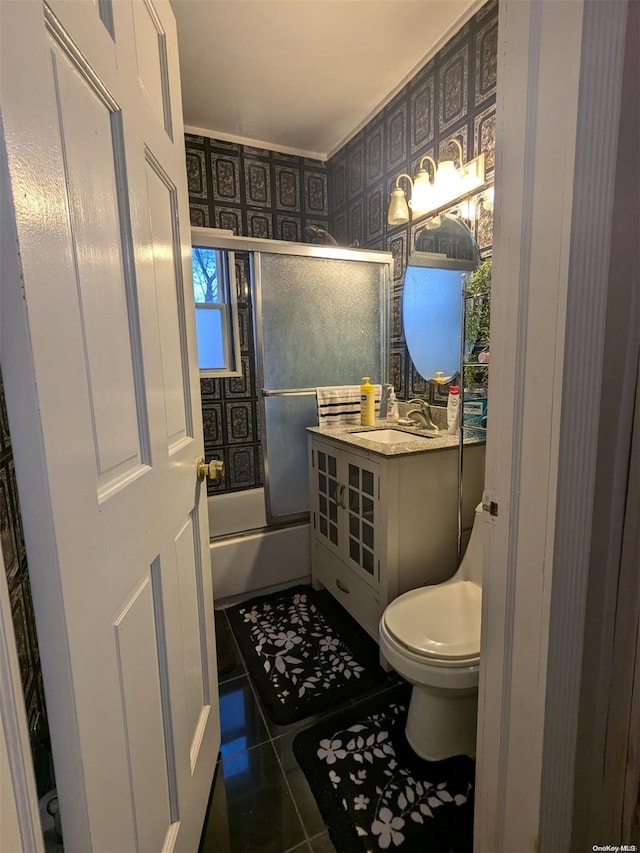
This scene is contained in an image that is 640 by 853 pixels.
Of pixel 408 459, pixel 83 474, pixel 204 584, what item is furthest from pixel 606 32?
pixel 204 584

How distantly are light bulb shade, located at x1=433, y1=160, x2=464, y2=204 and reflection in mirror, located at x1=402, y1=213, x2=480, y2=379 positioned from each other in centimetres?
9

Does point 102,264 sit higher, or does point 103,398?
point 102,264

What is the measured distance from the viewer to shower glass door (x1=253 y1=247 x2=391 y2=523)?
2.20m

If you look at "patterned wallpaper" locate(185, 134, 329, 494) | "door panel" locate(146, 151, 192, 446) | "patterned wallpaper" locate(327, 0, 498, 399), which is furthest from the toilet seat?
"patterned wallpaper" locate(185, 134, 329, 494)

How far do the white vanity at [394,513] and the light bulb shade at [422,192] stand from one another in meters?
1.14

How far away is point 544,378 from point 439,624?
946 mm

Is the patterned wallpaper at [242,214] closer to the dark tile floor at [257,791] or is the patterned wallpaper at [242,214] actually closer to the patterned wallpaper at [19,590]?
the dark tile floor at [257,791]

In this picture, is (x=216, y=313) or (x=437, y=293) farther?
(x=216, y=313)

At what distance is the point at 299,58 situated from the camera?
1867 millimetres

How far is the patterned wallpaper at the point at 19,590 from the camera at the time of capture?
461mm

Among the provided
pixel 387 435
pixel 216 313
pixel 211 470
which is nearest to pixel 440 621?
pixel 211 470

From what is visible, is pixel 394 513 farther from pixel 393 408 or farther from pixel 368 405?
pixel 393 408

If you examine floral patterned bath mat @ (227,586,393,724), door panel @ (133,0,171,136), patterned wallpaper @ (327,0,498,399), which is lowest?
floral patterned bath mat @ (227,586,393,724)

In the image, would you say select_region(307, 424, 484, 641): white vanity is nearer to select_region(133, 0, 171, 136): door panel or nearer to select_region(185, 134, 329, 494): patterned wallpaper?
select_region(185, 134, 329, 494): patterned wallpaper
